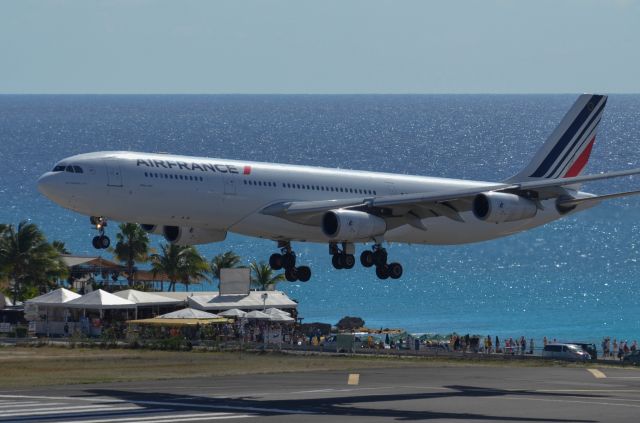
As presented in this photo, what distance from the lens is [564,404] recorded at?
55344mm

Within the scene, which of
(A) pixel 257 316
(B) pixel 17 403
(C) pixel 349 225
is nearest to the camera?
(B) pixel 17 403

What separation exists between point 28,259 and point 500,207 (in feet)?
223

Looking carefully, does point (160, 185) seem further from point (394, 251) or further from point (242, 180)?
point (394, 251)

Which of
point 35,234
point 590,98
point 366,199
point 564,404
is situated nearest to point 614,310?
point 35,234

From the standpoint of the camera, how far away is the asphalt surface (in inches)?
1929

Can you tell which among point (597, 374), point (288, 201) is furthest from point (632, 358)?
point (288, 201)

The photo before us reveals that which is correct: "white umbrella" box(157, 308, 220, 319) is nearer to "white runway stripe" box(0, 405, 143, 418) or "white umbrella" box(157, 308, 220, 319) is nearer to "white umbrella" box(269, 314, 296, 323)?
"white umbrella" box(269, 314, 296, 323)

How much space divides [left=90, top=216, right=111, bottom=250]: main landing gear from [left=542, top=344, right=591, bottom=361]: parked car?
136 feet

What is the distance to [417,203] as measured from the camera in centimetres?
7050

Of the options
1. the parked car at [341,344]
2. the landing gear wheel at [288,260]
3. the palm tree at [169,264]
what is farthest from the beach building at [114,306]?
the landing gear wheel at [288,260]

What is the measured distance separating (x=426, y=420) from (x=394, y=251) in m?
143

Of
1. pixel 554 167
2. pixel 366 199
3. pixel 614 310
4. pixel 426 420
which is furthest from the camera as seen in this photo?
pixel 614 310

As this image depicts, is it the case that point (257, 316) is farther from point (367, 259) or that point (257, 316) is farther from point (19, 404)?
point (19, 404)

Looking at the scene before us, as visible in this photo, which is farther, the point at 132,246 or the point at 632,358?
the point at 132,246
